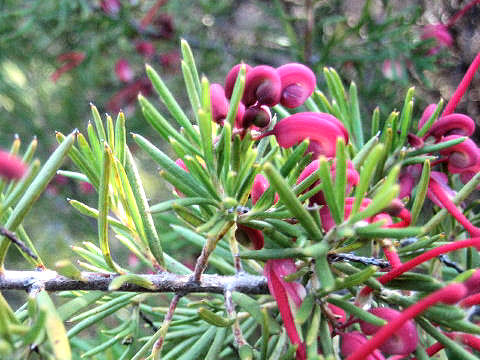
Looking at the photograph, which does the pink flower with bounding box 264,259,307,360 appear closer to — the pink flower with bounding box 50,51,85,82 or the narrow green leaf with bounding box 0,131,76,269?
the narrow green leaf with bounding box 0,131,76,269

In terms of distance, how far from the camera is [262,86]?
0.44 meters

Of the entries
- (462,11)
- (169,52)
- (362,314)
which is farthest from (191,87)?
(169,52)

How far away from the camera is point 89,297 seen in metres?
0.41

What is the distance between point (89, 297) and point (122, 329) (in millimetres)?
170

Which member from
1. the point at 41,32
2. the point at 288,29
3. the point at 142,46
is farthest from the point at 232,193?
the point at 41,32

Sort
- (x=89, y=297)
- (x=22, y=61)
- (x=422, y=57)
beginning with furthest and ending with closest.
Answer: (x=22, y=61) → (x=422, y=57) → (x=89, y=297)

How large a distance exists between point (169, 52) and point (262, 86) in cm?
154

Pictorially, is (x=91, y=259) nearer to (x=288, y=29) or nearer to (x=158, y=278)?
(x=158, y=278)

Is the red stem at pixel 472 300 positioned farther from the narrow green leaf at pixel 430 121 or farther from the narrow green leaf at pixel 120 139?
the narrow green leaf at pixel 120 139

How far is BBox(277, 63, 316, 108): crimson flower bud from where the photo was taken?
1.53 ft

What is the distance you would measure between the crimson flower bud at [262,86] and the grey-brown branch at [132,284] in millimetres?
187

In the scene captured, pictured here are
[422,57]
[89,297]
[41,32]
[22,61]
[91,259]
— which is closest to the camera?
[89,297]

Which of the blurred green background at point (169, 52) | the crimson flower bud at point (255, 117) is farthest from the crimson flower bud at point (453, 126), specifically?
the blurred green background at point (169, 52)

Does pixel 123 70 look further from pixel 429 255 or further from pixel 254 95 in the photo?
pixel 429 255
